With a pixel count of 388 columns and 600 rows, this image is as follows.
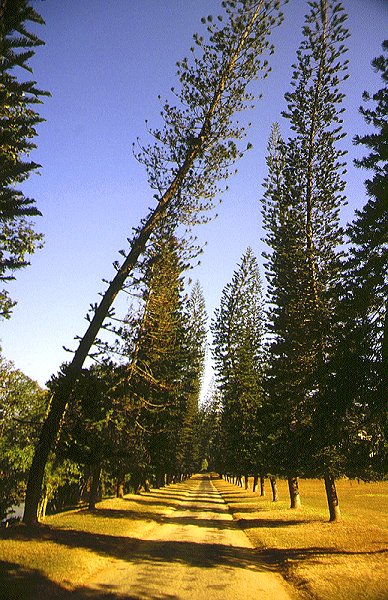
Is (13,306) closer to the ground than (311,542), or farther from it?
farther from it

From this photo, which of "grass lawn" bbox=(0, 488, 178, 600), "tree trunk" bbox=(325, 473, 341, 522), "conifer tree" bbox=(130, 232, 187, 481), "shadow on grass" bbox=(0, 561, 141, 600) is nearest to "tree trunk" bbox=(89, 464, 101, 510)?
"conifer tree" bbox=(130, 232, 187, 481)

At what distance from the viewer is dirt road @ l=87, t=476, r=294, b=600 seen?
7168mm

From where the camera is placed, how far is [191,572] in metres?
8.66

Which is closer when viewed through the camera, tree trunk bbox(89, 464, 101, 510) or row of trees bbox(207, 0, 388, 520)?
row of trees bbox(207, 0, 388, 520)

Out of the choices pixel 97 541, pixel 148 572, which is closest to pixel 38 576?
pixel 148 572

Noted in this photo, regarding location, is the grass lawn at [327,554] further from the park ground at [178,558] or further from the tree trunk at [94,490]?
the tree trunk at [94,490]

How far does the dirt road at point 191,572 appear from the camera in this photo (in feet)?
23.5

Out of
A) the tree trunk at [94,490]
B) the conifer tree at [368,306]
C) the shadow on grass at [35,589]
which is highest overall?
the conifer tree at [368,306]

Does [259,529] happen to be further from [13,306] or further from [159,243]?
[13,306]

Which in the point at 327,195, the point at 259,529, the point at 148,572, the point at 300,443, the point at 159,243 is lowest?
the point at 259,529

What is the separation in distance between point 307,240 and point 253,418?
17613mm

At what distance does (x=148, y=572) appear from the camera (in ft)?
27.8

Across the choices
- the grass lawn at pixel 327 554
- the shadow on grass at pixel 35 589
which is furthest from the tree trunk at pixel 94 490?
the shadow on grass at pixel 35 589

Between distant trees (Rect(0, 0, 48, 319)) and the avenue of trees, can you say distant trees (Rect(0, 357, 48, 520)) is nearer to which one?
the avenue of trees
